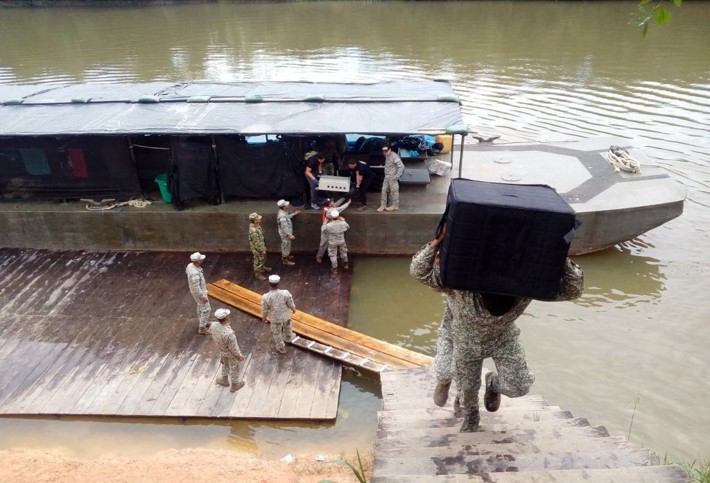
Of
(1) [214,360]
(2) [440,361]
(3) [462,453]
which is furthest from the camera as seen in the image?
(1) [214,360]

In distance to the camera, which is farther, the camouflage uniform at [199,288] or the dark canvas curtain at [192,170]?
the dark canvas curtain at [192,170]

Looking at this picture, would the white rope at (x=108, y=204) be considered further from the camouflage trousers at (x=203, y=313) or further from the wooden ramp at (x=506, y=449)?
the wooden ramp at (x=506, y=449)

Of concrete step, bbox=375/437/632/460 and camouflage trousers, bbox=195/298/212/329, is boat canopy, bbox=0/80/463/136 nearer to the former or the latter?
camouflage trousers, bbox=195/298/212/329

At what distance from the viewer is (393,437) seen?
5016 mm

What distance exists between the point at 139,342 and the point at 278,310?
266 cm

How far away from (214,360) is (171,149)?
16.4 ft

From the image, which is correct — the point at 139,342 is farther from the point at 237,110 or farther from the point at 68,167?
the point at 237,110

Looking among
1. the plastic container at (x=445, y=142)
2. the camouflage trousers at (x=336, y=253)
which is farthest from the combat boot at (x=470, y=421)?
the plastic container at (x=445, y=142)

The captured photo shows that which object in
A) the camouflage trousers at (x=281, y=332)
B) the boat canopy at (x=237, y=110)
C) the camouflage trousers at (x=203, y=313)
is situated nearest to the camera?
the camouflage trousers at (x=281, y=332)

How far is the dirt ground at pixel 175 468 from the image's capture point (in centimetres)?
636

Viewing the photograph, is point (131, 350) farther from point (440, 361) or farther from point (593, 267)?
point (593, 267)

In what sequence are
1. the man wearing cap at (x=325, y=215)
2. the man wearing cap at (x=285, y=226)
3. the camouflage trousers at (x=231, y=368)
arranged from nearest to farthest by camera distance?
the camouflage trousers at (x=231, y=368) < the man wearing cap at (x=285, y=226) < the man wearing cap at (x=325, y=215)

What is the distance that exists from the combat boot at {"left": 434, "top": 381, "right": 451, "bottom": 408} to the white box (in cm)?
640

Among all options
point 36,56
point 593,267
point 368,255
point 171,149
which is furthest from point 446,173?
point 36,56
